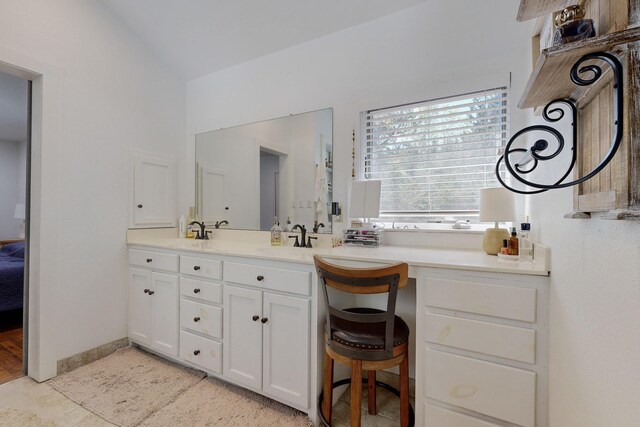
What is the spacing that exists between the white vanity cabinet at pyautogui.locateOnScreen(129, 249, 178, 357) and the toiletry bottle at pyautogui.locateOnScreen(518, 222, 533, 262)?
2133 mm

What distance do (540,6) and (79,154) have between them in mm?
2742

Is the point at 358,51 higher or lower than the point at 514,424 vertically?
higher

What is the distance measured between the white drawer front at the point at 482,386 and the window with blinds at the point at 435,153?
900mm

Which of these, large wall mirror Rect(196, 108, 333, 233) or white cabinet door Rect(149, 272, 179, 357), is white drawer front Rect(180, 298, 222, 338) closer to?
white cabinet door Rect(149, 272, 179, 357)

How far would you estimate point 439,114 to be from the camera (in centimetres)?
189

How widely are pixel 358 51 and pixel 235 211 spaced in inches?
66.0

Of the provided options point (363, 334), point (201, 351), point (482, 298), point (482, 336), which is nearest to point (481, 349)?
point (482, 336)

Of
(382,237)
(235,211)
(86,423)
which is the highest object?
(235,211)

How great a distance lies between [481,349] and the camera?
1200mm

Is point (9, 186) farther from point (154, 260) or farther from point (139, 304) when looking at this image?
point (154, 260)

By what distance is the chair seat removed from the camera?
1.31 m

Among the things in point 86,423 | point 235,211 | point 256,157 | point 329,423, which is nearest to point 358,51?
point 256,157

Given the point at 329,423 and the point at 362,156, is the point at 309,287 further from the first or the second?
the point at 362,156

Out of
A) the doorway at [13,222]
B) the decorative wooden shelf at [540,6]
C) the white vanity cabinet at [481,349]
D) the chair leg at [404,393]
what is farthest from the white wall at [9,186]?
the decorative wooden shelf at [540,6]
